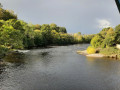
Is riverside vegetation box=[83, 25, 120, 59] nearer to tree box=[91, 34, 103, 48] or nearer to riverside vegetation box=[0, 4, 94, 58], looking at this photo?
tree box=[91, 34, 103, 48]

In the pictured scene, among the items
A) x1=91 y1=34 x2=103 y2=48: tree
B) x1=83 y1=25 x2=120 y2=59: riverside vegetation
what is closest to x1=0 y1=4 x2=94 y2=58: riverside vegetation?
x1=83 y1=25 x2=120 y2=59: riverside vegetation

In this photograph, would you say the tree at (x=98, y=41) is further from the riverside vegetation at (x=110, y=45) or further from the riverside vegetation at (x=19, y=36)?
the riverside vegetation at (x=19, y=36)

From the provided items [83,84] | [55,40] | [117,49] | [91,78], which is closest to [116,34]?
[117,49]

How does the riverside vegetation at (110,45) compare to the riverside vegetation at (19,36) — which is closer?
the riverside vegetation at (19,36)

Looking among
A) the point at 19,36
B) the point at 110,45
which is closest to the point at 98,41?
the point at 110,45

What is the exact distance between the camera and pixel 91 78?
30375mm

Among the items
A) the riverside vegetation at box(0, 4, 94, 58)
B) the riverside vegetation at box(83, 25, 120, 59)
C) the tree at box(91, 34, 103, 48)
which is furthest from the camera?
the tree at box(91, 34, 103, 48)

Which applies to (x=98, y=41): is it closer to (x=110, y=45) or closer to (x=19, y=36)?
(x=110, y=45)

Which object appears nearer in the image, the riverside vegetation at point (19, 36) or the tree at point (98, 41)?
the riverside vegetation at point (19, 36)

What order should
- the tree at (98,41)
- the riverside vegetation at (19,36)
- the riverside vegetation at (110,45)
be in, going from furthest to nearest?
1. the tree at (98,41)
2. the riverside vegetation at (110,45)
3. the riverside vegetation at (19,36)

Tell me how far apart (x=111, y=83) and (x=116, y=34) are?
4857 cm

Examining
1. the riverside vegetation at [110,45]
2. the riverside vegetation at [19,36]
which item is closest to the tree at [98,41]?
the riverside vegetation at [110,45]

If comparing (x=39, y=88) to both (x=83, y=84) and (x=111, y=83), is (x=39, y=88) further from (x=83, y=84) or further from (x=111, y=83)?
(x=111, y=83)

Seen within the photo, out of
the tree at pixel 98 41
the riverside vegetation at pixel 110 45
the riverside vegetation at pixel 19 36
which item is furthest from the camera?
the tree at pixel 98 41
